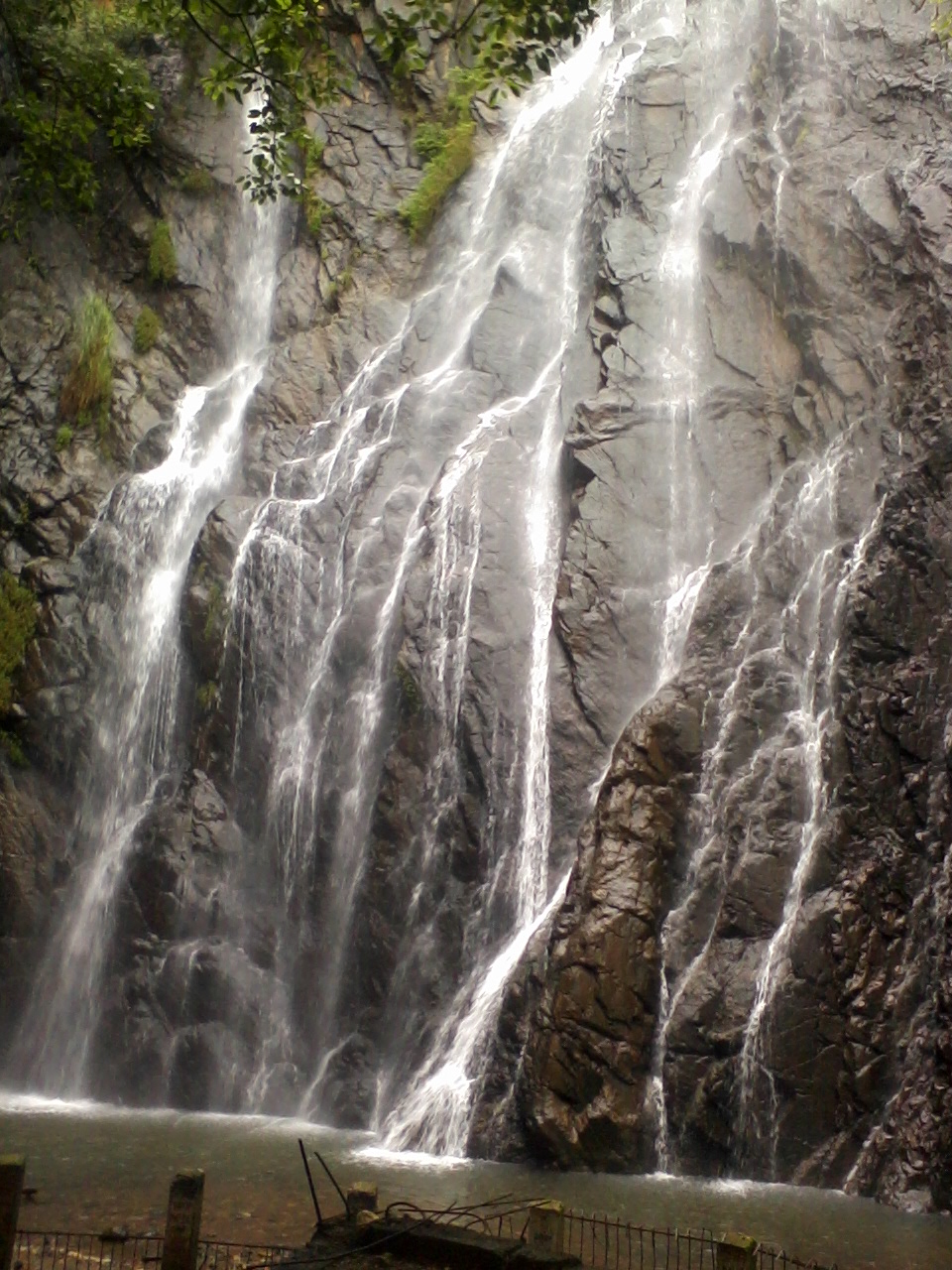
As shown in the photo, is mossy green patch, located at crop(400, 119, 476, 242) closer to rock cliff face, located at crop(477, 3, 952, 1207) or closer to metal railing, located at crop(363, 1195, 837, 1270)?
rock cliff face, located at crop(477, 3, 952, 1207)

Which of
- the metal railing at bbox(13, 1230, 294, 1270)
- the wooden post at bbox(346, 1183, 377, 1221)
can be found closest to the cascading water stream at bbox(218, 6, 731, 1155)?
the metal railing at bbox(13, 1230, 294, 1270)

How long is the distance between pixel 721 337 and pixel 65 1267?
14192mm

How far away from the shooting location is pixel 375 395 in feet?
70.5

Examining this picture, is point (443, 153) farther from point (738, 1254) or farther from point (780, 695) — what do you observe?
point (738, 1254)

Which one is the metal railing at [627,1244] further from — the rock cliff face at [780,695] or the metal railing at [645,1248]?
the rock cliff face at [780,695]

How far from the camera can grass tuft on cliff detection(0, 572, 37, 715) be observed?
21.0 metres


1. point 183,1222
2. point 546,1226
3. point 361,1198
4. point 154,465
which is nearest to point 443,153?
point 154,465

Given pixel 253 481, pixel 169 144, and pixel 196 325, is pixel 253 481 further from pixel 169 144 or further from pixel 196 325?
pixel 169 144

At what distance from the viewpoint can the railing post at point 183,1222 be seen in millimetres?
7367

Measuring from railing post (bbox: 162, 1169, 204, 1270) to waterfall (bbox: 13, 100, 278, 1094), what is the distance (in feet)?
33.7

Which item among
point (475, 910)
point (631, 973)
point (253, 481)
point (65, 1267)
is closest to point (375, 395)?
point (253, 481)

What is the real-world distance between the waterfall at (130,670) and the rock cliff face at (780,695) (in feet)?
Answer: 22.2

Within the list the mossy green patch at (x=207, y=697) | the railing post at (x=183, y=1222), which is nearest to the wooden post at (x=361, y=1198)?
the railing post at (x=183, y=1222)

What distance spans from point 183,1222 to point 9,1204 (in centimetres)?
98
